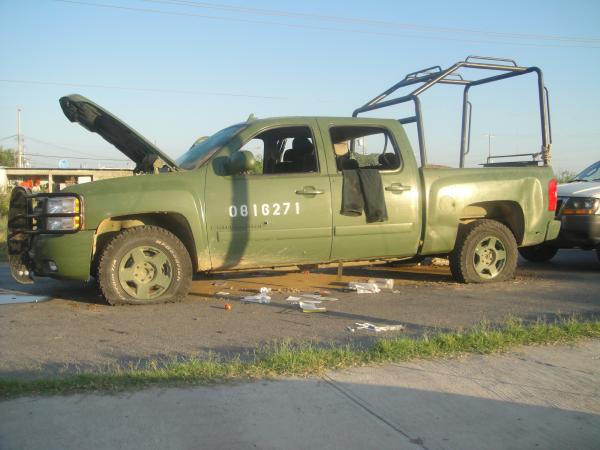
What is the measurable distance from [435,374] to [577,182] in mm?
6375

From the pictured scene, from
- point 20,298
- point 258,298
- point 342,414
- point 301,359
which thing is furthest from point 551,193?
point 20,298

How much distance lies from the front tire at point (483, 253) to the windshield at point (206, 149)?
9.97 feet

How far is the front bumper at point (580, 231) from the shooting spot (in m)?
7.96

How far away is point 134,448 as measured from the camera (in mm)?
2848

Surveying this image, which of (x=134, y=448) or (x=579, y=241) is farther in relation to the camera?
(x=579, y=241)

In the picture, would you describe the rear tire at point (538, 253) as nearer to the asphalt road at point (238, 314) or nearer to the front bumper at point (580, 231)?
the front bumper at point (580, 231)

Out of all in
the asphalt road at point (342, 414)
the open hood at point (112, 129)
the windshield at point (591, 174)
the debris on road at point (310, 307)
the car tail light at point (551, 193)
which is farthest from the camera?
the windshield at point (591, 174)

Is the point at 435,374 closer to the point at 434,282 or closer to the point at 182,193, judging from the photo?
the point at 182,193

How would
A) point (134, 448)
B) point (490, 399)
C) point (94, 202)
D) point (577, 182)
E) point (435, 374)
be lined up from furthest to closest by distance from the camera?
point (577, 182) → point (94, 202) → point (435, 374) → point (490, 399) → point (134, 448)

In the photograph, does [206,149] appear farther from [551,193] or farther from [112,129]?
[551,193]

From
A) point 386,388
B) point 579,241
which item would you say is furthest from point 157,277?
point 579,241

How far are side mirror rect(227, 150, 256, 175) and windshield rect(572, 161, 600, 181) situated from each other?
20.0ft

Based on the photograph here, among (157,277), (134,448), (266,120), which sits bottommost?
(134,448)

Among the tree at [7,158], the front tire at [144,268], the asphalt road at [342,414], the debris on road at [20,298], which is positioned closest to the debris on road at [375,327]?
the asphalt road at [342,414]
